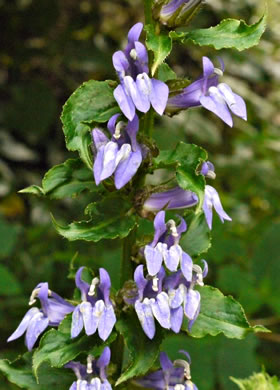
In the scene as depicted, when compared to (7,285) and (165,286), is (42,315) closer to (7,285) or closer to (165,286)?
(165,286)

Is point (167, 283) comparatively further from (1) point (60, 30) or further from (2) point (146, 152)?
(1) point (60, 30)

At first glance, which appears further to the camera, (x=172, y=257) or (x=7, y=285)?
(x=7, y=285)

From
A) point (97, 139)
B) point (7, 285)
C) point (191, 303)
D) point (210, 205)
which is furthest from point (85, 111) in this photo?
point (7, 285)

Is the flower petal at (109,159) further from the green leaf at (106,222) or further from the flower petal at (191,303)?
the flower petal at (191,303)

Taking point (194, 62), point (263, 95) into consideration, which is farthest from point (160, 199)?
point (263, 95)

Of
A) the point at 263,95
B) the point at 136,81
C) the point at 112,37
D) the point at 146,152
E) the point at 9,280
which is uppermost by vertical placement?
the point at 136,81

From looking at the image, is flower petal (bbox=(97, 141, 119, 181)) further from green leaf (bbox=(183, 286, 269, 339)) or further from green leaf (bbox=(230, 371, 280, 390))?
green leaf (bbox=(230, 371, 280, 390))
